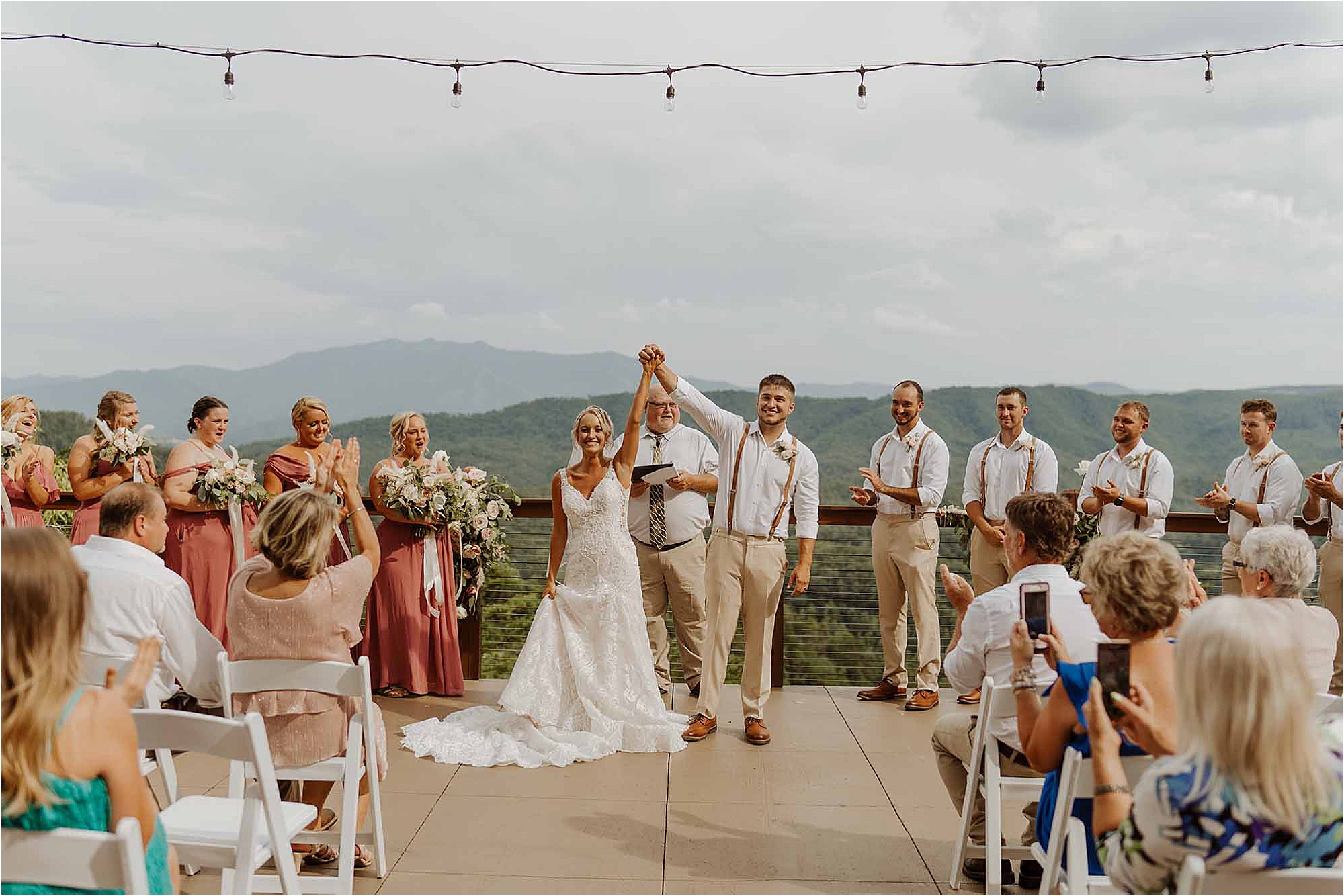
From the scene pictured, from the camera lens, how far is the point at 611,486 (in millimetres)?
4977

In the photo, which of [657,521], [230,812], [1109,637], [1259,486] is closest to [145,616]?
[230,812]

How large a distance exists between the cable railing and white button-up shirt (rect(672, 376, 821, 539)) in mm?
701

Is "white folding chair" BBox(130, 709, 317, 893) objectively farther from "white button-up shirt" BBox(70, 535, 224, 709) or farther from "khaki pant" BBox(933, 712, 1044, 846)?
"khaki pant" BBox(933, 712, 1044, 846)

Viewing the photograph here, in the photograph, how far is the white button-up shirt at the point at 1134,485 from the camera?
576 cm

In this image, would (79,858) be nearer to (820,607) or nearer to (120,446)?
(120,446)

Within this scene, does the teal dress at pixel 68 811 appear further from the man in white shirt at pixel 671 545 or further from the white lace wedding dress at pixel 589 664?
the man in white shirt at pixel 671 545

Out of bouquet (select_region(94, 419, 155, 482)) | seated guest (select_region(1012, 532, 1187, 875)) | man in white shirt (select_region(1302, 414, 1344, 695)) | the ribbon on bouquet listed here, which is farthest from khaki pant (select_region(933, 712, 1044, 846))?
bouquet (select_region(94, 419, 155, 482))

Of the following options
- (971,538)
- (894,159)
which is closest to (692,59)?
(971,538)

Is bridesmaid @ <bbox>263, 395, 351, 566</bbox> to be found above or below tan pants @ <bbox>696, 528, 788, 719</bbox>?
above

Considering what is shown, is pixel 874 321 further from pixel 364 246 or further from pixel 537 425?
pixel 364 246

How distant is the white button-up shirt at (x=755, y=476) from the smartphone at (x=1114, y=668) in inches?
109

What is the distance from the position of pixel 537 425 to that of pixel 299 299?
84.8 ft

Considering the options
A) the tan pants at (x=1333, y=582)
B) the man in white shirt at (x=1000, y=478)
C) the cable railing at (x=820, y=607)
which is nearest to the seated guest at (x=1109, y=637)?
the cable railing at (x=820, y=607)

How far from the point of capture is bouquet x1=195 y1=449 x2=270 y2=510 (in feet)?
17.6
